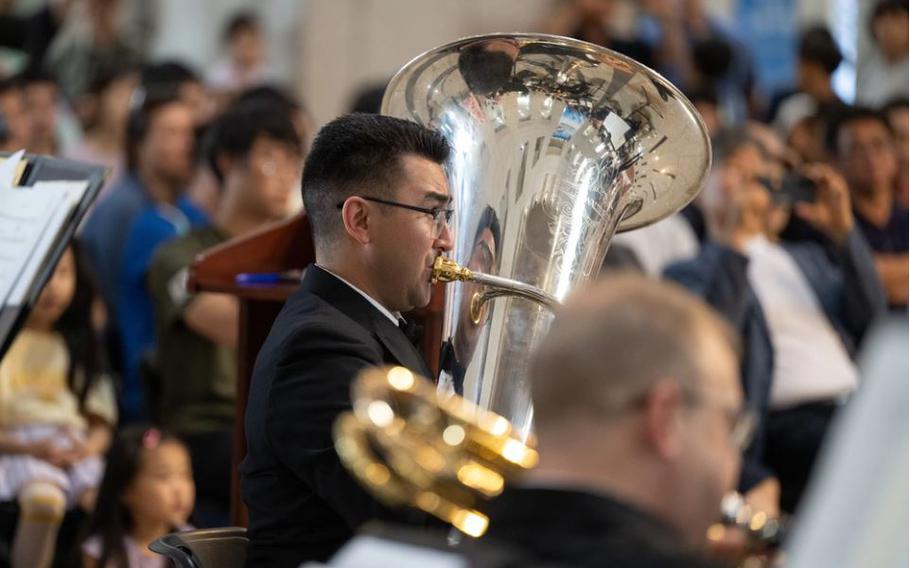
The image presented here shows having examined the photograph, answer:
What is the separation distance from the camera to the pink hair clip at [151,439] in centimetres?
328

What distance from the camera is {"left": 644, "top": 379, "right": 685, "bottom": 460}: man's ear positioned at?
137 cm

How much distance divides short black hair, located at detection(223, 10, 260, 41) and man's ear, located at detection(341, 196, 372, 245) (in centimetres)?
443

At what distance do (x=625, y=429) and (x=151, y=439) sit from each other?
2078 millimetres

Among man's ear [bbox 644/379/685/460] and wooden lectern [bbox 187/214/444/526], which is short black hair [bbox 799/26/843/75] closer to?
wooden lectern [bbox 187/214/444/526]

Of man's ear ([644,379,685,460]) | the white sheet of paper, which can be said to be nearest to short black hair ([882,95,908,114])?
the white sheet of paper

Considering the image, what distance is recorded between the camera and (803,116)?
525cm

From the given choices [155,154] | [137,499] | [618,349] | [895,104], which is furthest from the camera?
Answer: [895,104]

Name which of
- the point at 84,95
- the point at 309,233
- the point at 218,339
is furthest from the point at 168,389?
the point at 84,95

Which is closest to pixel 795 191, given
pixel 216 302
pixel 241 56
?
pixel 216 302

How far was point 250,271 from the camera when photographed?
2760mm

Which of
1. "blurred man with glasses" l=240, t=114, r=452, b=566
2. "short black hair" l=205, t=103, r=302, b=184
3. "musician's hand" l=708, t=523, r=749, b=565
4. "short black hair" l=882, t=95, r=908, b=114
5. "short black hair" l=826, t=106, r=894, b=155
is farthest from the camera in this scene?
"short black hair" l=882, t=95, r=908, b=114

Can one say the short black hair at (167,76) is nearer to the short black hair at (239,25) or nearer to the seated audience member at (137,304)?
the seated audience member at (137,304)

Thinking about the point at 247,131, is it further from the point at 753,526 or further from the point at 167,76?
the point at 753,526

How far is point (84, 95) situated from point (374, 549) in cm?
509
